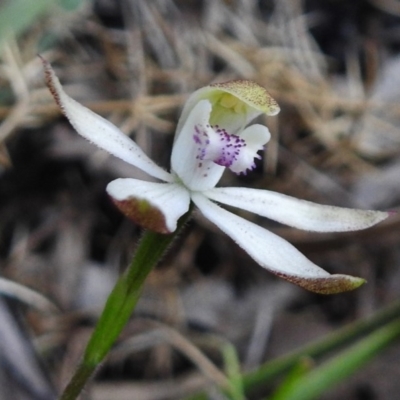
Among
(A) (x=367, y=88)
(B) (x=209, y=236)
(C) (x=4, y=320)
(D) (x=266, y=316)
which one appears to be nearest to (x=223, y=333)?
(D) (x=266, y=316)

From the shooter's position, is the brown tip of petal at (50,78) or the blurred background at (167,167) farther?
the blurred background at (167,167)

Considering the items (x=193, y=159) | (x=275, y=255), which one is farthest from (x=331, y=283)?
(x=193, y=159)

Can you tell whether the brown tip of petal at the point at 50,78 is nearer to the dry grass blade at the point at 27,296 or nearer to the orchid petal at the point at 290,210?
the orchid petal at the point at 290,210

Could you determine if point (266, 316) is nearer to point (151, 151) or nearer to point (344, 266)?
point (344, 266)

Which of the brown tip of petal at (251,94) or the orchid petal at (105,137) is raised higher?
the brown tip of petal at (251,94)

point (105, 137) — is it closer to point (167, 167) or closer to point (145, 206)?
point (145, 206)

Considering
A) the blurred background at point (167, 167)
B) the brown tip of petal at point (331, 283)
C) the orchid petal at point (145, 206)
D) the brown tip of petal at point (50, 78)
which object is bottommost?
the blurred background at point (167, 167)

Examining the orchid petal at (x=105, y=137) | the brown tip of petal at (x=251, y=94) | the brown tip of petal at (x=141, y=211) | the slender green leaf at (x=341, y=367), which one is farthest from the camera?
the slender green leaf at (x=341, y=367)

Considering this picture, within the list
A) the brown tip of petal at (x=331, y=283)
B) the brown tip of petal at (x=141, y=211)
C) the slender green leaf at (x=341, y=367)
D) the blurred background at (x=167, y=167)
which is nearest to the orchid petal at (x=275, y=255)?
the brown tip of petal at (x=331, y=283)
